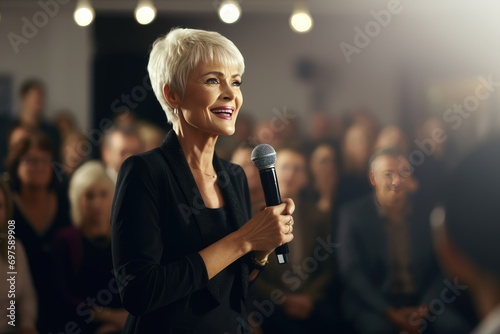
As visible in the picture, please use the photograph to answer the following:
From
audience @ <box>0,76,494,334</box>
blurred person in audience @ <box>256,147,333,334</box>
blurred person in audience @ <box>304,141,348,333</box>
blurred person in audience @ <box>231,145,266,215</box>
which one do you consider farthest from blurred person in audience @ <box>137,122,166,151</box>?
blurred person in audience @ <box>304,141,348,333</box>

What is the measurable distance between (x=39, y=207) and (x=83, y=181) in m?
0.23

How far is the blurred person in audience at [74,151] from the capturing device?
2969 mm

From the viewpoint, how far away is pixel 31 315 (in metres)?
2.87

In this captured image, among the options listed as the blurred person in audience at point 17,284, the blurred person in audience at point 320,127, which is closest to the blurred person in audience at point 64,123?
the blurred person in audience at point 17,284

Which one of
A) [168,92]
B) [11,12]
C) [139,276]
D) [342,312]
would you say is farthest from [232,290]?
[11,12]

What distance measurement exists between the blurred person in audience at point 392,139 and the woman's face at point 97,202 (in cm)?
133

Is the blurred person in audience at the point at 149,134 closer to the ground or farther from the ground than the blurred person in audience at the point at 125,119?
closer to the ground

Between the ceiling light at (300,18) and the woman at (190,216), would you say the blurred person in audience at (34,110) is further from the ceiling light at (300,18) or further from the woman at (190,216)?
the woman at (190,216)

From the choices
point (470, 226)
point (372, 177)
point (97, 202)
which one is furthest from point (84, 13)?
point (470, 226)

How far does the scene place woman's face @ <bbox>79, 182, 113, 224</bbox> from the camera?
289cm

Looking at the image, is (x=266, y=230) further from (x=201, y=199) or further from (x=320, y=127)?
(x=320, y=127)

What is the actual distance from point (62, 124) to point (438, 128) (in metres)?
1.89

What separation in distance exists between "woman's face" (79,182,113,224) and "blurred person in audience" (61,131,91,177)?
0.45 ft

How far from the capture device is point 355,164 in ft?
10.4
